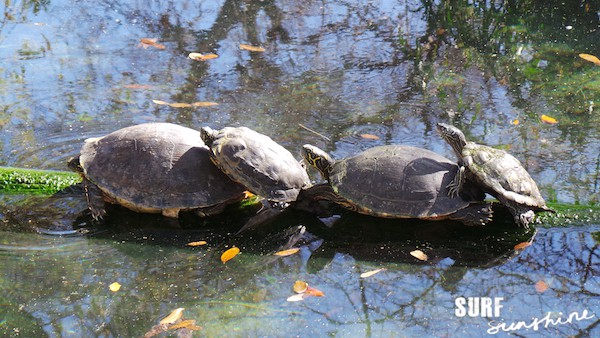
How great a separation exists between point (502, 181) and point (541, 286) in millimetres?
762

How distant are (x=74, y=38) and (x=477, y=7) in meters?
5.06

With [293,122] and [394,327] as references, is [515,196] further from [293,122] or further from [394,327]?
[293,122]

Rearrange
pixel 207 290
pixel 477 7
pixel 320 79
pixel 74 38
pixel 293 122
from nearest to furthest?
pixel 207 290 < pixel 293 122 < pixel 320 79 < pixel 74 38 < pixel 477 7

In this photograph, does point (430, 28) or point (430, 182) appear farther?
point (430, 28)

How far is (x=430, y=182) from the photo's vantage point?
185 inches

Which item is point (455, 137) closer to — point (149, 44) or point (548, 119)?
point (548, 119)

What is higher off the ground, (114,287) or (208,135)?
(208,135)

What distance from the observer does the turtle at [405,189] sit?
468 cm

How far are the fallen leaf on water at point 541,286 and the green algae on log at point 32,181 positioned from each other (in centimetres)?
337

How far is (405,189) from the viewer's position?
15.4 ft

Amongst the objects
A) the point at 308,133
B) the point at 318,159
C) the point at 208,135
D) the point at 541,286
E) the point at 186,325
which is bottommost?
the point at 541,286

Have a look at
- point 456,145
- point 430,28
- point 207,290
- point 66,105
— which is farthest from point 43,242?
point 430,28

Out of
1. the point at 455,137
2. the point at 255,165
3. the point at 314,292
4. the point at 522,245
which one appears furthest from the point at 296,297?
the point at 455,137

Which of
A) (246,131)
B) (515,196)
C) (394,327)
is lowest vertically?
(394,327)
